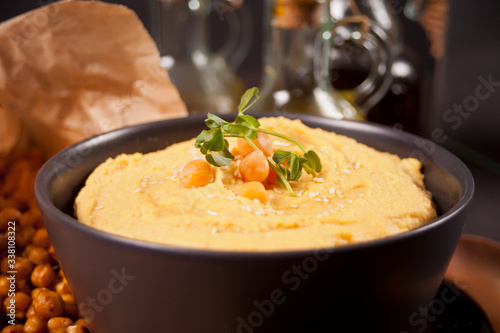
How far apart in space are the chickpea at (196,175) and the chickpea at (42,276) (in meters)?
0.57

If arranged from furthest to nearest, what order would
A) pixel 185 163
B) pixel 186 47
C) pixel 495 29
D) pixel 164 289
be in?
pixel 186 47, pixel 495 29, pixel 185 163, pixel 164 289

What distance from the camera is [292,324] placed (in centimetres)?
116

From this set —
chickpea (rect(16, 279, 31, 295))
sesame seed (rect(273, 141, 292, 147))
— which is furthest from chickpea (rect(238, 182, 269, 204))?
chickpea (rect(16, 279, 31, 295))

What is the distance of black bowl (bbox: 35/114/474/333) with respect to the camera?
1.10 m

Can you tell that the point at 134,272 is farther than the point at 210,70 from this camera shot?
No

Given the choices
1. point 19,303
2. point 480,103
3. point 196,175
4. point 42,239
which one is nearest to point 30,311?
point 19,303

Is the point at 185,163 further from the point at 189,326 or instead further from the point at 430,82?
the point at 430,82

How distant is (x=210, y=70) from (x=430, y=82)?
6.26 ft

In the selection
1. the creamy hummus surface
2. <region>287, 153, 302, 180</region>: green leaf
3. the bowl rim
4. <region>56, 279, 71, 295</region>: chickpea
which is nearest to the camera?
the bowl rim

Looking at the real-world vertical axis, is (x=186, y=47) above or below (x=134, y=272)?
below

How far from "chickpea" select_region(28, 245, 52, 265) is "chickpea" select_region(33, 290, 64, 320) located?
26cm

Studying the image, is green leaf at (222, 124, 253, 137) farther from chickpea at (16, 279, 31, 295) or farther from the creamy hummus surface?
chickpea at (16, 279, 31, 295)

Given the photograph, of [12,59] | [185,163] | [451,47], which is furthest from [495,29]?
[12,59]

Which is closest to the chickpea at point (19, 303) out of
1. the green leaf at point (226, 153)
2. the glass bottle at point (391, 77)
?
the green leaf at point (226, 153)
